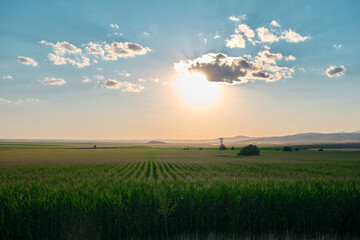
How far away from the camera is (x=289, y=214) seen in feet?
26.1

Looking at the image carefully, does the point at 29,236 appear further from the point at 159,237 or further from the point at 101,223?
the point at 159,237

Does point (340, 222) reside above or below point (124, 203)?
below

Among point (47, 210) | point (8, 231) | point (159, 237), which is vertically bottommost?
point (159, 237)

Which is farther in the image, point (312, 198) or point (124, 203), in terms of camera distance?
point (312, 198)

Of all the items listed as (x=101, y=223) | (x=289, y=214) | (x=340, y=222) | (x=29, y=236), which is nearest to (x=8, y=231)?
(x=29, y=236)

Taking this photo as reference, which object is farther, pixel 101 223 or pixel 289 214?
pixel 289 214

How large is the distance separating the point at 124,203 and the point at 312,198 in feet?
23.3

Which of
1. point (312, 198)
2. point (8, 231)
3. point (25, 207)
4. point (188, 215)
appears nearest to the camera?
point (8, 231)

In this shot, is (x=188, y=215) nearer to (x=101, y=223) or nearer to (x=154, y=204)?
(x=154, y=204)

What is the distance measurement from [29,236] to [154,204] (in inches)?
158

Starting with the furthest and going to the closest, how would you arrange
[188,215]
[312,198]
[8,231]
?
[312,198] → [188,215] → [8,231]

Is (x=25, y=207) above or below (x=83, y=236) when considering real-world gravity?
above

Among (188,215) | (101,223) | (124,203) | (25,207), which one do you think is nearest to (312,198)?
(188,215)

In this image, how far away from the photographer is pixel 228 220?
761cm
